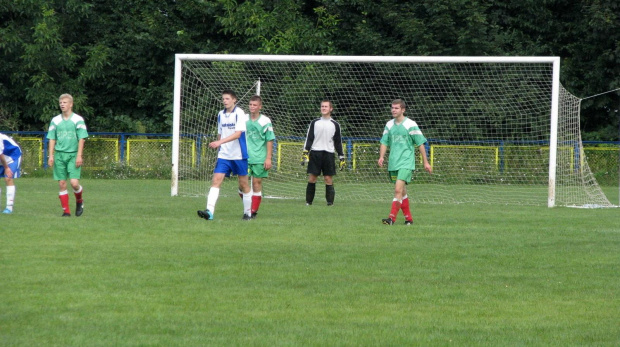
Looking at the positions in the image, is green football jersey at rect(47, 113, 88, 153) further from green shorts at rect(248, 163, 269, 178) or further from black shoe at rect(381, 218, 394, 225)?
black shoe at rect(381, 218, 394, 225)

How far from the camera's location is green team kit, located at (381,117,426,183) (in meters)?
12.2

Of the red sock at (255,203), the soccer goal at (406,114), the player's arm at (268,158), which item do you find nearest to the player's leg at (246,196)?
the red sock at (255,203)

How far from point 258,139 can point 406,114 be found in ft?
32.4

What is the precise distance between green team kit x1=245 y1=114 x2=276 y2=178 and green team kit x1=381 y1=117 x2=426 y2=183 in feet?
6.31

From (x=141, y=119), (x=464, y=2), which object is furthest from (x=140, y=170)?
(x=464, y=2)

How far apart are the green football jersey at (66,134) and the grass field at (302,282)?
95 centimetres

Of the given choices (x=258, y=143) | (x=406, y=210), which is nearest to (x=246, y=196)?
(x=258, y=143)

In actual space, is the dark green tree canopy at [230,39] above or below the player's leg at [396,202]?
above

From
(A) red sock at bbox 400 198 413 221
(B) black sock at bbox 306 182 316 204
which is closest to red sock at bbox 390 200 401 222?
(A) red sock at bbox 400 198 413 221

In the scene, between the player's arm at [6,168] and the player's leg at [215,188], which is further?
the player's arm at [6,168]

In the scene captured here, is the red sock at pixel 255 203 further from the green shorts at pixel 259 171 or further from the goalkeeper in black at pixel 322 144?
the goalkeeper in black at pixel 322 144

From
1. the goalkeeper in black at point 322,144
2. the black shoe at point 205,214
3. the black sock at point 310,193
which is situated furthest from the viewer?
the black sock at point 310,193

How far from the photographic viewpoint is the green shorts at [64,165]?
12.1 metres

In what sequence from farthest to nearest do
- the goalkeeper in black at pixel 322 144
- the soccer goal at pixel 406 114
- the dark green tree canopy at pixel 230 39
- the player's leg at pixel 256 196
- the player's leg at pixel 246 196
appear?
the dark green tree canopy at pixel 230 39 < the soccer goal at pixel 406 114 < the goalkeeper in black at pixel 322 144 < the player's leg at pixel 256 196 < the player's leg at pixel 246 196
